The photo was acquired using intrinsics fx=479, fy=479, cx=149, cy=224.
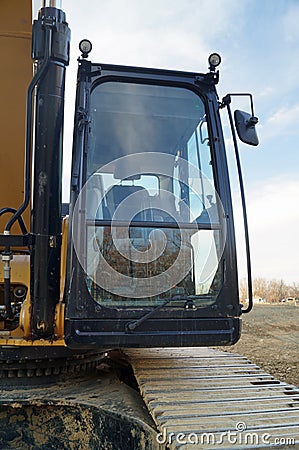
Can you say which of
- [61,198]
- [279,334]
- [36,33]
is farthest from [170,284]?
[279,334]

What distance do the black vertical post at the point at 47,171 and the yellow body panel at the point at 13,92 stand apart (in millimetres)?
873

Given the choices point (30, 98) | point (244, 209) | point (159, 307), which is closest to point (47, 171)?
point (30, 98)

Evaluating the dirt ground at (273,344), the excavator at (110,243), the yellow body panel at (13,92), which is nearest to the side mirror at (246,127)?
the excavator at (110,243)

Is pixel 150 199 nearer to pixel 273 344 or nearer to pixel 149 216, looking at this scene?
pixel 149 216

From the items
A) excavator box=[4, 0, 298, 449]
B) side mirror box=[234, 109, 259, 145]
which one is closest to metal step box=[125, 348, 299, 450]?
excavator box=[4, 0, 298, 449]

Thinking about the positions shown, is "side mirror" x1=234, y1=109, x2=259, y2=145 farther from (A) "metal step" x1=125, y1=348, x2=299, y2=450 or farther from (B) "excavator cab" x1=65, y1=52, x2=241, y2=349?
(A) "metal step" x1=125, y1=348, x2=299, y2=450

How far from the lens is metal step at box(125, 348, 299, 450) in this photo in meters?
2.00

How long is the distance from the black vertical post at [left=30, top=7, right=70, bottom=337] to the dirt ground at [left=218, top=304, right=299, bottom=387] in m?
5.77

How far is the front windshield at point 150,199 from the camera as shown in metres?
2.69

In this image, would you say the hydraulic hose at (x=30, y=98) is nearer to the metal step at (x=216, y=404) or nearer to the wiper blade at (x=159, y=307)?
the wiper blade at (x=159, y=307)

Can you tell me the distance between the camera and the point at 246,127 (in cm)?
292

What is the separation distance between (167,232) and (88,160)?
63cm

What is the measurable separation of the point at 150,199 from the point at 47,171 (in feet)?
2.07

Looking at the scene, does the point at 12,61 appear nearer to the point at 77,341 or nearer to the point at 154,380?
the point at 77,341
